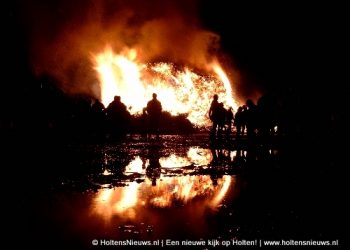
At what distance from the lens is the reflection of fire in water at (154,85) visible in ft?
93.6

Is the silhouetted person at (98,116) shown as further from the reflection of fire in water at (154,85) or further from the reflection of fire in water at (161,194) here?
the reflection of fire in water at (161,194)

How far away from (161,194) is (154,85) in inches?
894

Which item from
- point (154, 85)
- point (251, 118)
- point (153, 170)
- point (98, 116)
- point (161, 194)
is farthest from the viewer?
point (154, 85)

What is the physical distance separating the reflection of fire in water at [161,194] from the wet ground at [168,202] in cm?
1

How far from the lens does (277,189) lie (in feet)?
22.1

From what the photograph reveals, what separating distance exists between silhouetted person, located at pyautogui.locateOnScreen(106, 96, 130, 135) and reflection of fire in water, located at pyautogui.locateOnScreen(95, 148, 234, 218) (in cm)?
1151

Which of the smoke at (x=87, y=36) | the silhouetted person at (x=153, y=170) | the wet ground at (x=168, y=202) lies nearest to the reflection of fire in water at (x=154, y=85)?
the smoke at (x=87, y=36)

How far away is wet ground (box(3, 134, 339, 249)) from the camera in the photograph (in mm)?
4328

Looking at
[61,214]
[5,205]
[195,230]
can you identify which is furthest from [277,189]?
[5,205]

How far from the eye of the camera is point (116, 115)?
19.0 meters

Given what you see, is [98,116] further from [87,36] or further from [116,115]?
[87,36]

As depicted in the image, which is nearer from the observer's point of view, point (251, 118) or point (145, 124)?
point (251, 118)

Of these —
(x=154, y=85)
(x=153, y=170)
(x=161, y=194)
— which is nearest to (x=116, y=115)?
(x=154, y=85)

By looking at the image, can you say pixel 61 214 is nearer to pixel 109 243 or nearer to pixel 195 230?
pixel 109 243
